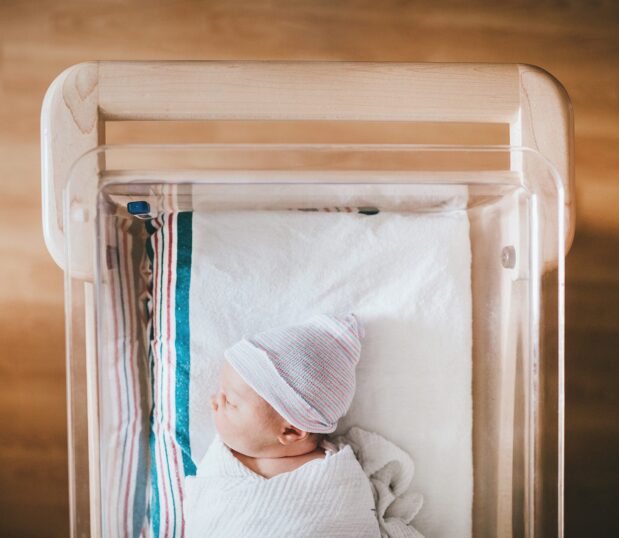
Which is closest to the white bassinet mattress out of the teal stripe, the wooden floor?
the teal stripe

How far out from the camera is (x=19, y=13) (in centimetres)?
107

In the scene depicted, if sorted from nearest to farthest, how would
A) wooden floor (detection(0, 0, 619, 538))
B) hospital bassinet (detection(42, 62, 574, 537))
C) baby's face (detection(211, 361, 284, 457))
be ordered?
hospital bassinet (detection(42, 62, 574, 537)), baby's face (detection(211, 361, 284, 457)), wooden floor (detection(0, 0, 619, 538))

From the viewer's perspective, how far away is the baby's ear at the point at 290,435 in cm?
74

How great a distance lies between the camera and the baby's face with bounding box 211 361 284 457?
2.39ft

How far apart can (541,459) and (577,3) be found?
0.88 metres

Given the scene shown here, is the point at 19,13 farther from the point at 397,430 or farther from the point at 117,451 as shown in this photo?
the point at 397,430

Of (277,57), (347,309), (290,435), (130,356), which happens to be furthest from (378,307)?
(277,57)

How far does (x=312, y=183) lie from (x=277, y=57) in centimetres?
53

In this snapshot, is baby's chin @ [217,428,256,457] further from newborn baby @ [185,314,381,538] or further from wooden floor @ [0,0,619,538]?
wooden floor @ [0,0,619,538]

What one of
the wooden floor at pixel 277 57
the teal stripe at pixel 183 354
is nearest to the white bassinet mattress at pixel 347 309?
the teal stripe at pixel 183 354

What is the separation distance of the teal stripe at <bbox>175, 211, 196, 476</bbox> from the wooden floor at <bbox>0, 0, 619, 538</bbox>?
0.42m

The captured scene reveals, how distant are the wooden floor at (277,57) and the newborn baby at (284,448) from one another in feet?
1.65

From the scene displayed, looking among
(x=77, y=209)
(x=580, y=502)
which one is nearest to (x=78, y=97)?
(x=77, y=209)

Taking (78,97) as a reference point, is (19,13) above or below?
above
